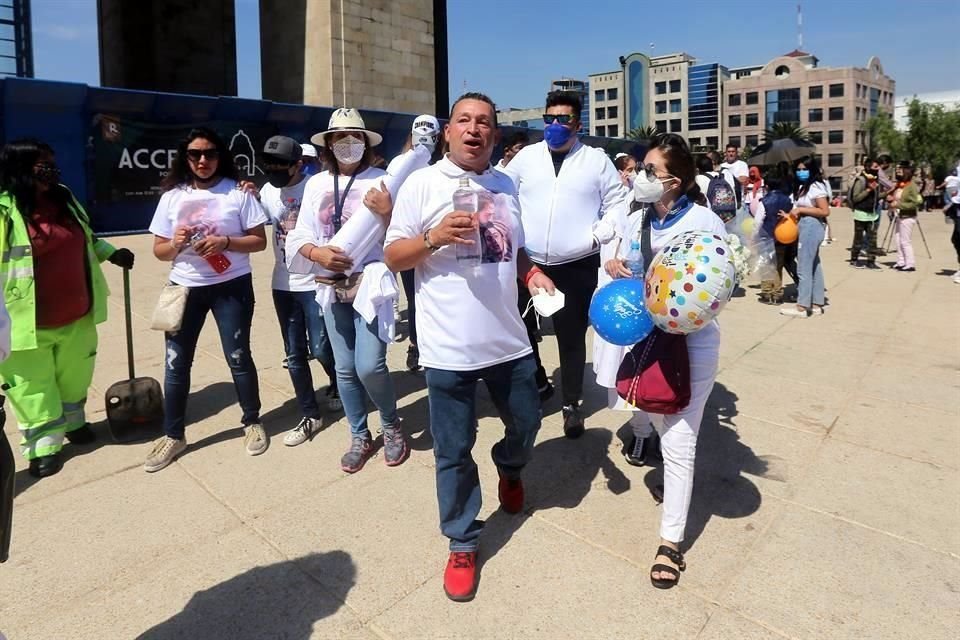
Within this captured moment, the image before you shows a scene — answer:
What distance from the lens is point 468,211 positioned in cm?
224

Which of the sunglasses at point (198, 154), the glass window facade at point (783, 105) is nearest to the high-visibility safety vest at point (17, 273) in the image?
the sunglasses at point (198, 154)

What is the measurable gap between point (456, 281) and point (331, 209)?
1405 millimetres

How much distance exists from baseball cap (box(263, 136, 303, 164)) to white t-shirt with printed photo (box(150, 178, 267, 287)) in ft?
1.12

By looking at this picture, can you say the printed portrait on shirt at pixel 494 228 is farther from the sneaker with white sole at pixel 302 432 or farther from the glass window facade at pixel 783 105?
the glass window facade at pixel 783 105

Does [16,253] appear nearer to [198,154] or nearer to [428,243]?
[198,154]

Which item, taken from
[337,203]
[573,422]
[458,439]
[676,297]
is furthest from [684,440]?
[337,203]

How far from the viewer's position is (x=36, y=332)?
11.7 feet

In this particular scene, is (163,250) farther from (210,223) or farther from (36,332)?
(36,332)

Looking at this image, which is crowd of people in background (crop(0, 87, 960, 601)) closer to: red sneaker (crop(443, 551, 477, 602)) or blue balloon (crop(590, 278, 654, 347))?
red sneaker (crop(443, 551, 477, 602))

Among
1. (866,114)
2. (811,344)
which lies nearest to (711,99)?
(866,114)

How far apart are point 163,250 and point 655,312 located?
2714mm

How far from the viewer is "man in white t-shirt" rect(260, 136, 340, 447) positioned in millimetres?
3969

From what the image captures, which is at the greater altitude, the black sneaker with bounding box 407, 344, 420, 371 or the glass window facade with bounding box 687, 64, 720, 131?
the glass window facade with bounding box 687, 64, 720, 131

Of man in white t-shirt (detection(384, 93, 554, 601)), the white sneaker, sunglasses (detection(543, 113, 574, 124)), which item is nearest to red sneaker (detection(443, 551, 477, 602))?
man in white t-shirt (detection(384, 93, 554, 601))
